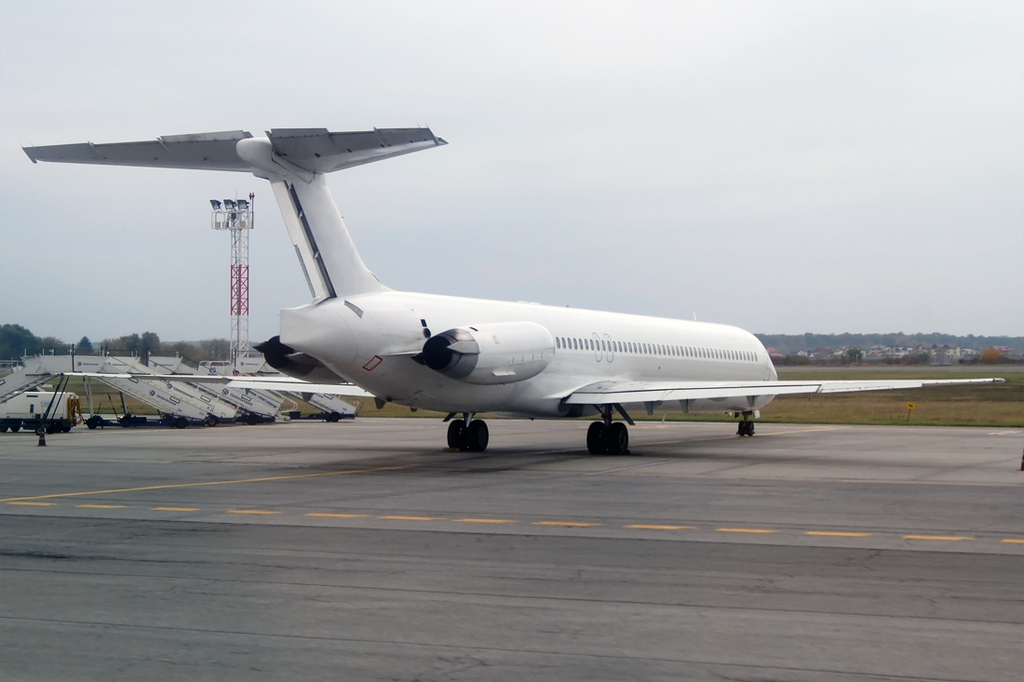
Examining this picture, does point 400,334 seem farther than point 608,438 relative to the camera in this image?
No

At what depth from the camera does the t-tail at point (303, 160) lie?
1755 centimetres

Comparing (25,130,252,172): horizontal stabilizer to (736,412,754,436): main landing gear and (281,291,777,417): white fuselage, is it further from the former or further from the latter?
(736,412,754,436): main landing gear

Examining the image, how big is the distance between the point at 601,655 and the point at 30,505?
1050 cm

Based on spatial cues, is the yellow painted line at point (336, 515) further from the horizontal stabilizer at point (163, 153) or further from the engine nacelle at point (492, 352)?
the horizontal stabilizer at point (163, 153)

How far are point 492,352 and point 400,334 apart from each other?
Answer: 2127 millimetres

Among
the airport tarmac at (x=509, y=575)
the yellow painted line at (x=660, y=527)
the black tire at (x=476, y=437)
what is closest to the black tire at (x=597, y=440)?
the black tire at (x=476, y=437)

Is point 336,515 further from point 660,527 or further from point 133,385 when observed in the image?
point 133,385

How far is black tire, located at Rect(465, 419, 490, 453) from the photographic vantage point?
25.0 m

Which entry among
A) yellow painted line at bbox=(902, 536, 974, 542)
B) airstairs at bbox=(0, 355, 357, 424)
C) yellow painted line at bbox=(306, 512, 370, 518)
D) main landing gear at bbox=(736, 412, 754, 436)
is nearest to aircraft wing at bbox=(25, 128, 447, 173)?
yellow painted line at bbox=(306, 512, 370, 518)

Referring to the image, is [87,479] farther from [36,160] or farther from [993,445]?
[993,445]

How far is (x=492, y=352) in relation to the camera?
2097cm

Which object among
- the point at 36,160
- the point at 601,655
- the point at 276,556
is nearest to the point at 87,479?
the point at 36,160

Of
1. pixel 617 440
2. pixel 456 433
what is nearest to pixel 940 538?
pixel 617 440

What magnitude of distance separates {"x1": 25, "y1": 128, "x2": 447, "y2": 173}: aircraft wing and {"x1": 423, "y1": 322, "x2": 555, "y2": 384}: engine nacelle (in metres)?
3.93
